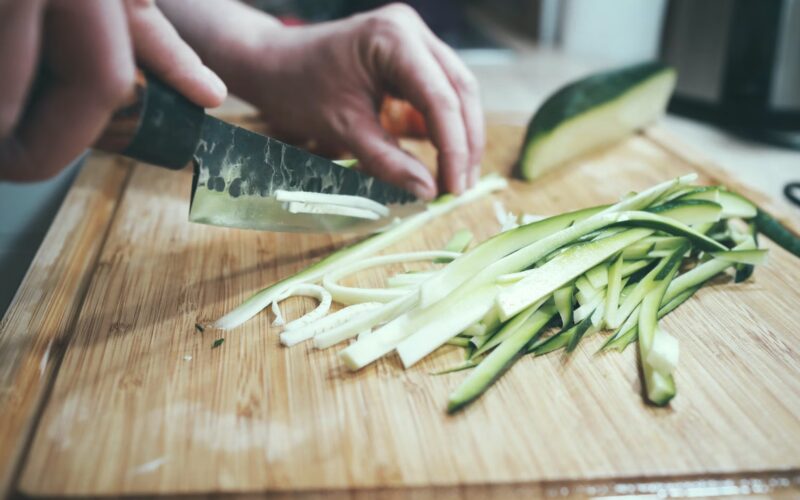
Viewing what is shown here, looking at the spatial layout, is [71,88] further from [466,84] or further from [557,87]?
[557,87]

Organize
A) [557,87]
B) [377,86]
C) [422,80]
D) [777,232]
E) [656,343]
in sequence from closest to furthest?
[656,343], [777,232], [422,80], [377,86], [557,87]

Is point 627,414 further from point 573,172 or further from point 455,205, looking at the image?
point 573,172

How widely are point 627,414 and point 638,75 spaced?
4.87 feet

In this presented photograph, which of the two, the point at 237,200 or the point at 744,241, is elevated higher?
the point at 237,200

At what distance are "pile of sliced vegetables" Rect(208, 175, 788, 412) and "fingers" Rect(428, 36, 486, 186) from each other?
0.33 meters

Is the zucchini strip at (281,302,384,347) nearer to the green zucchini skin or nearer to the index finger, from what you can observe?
the index finger

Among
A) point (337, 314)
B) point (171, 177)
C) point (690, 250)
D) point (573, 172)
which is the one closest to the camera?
point (337, 314)

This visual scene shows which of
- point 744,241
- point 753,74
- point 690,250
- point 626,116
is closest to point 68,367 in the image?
point 690,250

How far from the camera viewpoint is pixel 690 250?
1.46m

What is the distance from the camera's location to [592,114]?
2.00 meters

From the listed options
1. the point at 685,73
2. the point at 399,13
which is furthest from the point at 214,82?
the point at 685,73

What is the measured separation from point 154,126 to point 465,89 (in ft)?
2.86

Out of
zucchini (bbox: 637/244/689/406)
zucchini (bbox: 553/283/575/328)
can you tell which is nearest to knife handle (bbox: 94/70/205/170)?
zucchini (bbox: 553/283/575/328)

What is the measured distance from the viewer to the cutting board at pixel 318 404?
0.93 meters
